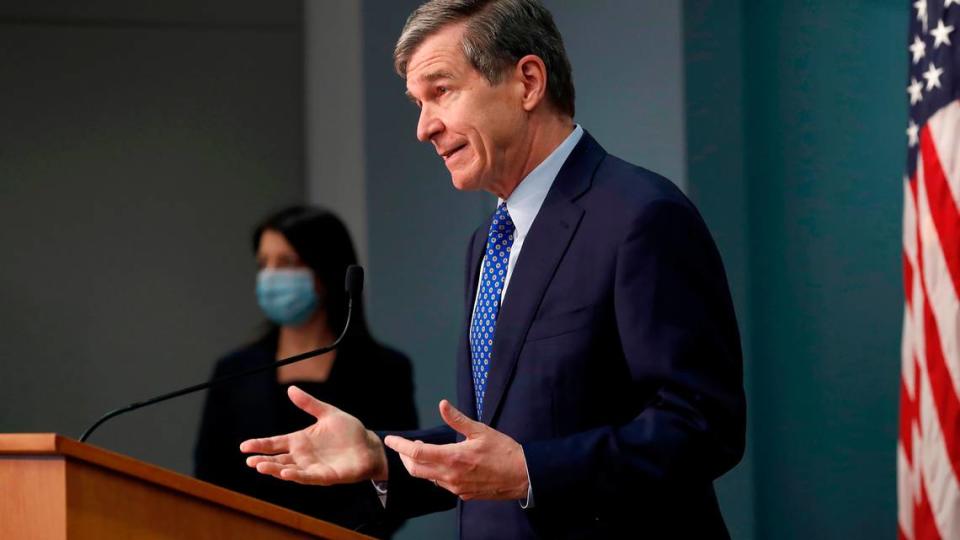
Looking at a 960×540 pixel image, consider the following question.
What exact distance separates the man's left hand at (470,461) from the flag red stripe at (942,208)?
144 centimetres

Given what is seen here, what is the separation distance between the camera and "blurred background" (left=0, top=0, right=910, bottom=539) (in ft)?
12.4

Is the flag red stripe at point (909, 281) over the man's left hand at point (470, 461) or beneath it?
over

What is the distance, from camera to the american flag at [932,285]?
109 inches

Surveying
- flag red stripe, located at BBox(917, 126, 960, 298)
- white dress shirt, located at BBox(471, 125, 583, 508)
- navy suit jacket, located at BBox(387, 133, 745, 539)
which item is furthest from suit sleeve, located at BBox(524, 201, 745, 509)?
flag red stripe, located at BBox(917, 126, 960, 298)

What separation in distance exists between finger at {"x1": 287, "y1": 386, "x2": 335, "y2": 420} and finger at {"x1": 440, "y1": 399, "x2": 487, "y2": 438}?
0.24 m

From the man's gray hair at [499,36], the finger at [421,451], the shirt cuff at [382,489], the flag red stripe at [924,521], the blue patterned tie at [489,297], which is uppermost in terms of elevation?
the man's gray hair at [499,36]

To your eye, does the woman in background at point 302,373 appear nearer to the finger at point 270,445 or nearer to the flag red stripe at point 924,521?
the flag red stripe at point 924,521

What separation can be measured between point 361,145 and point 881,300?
1.99m

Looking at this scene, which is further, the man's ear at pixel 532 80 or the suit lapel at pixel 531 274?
the man's ear at pixel 532 80

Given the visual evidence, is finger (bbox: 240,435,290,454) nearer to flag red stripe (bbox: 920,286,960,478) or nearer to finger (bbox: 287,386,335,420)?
finger (bbox: 287,386,335,420)

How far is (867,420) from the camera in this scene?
3748 mm

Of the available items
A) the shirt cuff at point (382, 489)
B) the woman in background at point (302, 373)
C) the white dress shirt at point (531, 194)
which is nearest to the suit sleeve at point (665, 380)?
the white dress shirt at point (531, 194)

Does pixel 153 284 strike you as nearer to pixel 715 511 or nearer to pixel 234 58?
pixel 234 58

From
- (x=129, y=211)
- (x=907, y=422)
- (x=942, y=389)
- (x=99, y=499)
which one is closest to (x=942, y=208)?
(x=942, y=389)
